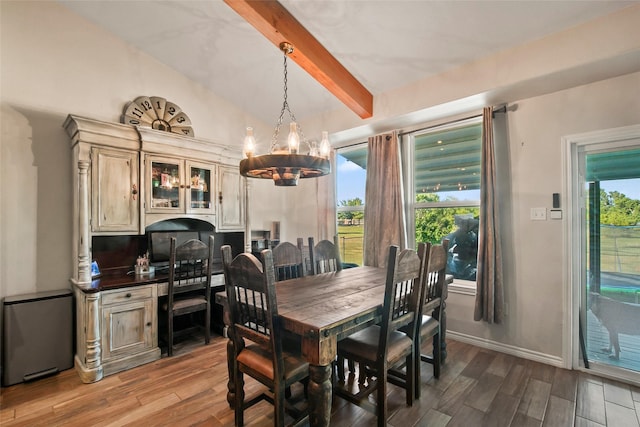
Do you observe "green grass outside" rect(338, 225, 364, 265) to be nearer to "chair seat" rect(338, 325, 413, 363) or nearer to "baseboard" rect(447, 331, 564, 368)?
"baseboard" rect(447, 331, 564, 368)

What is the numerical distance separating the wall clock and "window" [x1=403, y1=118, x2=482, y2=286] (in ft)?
9.21

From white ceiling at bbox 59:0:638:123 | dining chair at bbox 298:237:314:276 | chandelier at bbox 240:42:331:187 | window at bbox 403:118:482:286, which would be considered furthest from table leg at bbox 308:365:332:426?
white ceiling at bbox 59:0:638:123

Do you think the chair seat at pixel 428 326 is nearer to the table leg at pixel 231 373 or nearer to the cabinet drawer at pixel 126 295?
the table leg at pixel 231 373

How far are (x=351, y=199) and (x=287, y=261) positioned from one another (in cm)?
199

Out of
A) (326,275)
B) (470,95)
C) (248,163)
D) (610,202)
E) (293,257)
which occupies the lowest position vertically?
(326,275)

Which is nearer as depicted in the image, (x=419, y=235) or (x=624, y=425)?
(x=624, y=425)

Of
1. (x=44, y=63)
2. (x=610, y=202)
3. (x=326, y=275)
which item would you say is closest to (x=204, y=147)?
(x=44, y=63)

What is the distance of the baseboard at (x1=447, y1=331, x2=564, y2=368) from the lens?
8.80 feet

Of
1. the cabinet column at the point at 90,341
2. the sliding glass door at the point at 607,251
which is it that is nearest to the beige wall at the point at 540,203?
the sliding glass door at the point at 607,251

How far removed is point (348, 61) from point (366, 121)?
0.78 m

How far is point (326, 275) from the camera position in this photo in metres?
2.81

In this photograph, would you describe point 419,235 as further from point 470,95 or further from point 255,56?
point 255,56

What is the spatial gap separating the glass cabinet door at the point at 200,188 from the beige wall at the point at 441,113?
1012 mm

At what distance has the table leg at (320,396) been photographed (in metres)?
1.54
